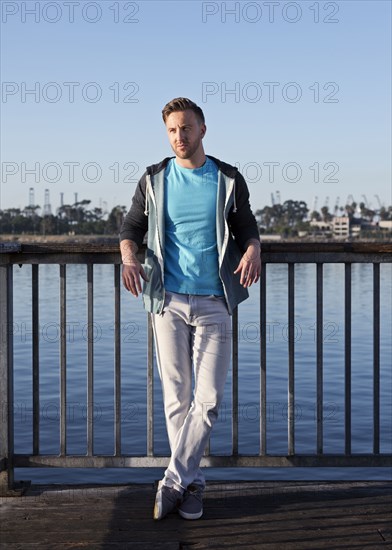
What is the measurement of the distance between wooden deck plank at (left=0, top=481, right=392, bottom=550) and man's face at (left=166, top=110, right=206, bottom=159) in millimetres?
1624

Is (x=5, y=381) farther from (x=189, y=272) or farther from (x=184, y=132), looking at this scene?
(x=184, y=132)

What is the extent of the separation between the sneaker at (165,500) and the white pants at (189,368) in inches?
1.2

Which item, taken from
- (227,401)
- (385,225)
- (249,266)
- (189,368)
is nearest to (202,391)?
(189,368)

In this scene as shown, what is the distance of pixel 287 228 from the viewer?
16950 cm

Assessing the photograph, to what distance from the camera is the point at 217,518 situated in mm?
4137

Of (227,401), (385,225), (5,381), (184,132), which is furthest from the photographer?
(385,225)

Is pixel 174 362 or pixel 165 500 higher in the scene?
pixel 174 362

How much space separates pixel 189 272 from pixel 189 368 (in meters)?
0.46

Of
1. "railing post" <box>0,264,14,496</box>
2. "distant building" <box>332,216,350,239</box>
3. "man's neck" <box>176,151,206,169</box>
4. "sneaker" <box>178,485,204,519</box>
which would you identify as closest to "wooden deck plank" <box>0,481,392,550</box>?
"sneaker" <box>178,485,204,519</box>

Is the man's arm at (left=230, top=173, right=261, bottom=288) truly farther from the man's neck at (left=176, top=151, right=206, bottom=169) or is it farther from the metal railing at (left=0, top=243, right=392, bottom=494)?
the metal railing at (left=0, top=243, right=392, bottom=494)

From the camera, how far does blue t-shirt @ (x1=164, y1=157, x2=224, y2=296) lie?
404 cm

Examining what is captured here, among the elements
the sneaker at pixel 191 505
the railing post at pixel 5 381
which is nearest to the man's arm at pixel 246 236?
the sneaker at pixel 191 505

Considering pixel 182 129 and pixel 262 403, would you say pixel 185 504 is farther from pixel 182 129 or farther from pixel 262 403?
pixel 182 129

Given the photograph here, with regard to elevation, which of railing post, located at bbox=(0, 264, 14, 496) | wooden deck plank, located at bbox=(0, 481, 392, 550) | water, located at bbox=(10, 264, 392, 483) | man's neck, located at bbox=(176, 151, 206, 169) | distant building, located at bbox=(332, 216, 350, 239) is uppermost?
distant building, located at bbox=(332, 216, 350, 239)
